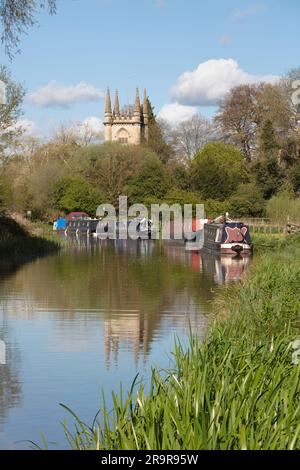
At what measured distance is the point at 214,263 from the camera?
31.5m

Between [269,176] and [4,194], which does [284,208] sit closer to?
[269,176]

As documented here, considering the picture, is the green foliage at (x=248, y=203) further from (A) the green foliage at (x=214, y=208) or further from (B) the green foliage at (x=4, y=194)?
(B) the green foliage at (x=4, y=194)

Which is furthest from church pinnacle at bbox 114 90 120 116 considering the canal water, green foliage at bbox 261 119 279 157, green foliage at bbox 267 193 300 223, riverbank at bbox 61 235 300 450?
riverbank at bbox 61 235 300 450

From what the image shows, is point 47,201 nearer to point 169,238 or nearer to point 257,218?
point 169,238

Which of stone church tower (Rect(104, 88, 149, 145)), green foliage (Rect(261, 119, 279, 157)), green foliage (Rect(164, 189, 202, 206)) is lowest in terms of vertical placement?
green foliage (Rect(164, 189, 202, 206))

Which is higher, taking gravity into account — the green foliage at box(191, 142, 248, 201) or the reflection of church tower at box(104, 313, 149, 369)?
the green foliage at box(191, 142, 248, 201)

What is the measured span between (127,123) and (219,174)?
5900 cm

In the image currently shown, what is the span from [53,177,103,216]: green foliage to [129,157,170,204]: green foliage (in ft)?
8.98

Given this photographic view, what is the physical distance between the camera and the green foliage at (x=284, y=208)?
46062mm

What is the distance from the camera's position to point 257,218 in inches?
2013

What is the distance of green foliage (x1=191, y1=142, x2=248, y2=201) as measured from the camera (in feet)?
206

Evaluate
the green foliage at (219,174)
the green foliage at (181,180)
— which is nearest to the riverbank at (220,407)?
the green foliage at (219,174)

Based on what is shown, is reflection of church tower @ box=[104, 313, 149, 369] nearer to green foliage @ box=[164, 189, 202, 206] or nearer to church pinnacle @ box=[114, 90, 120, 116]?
green foliage @ box=[164, 189, 202, 206]

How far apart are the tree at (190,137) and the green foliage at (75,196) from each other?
85.3 feet
